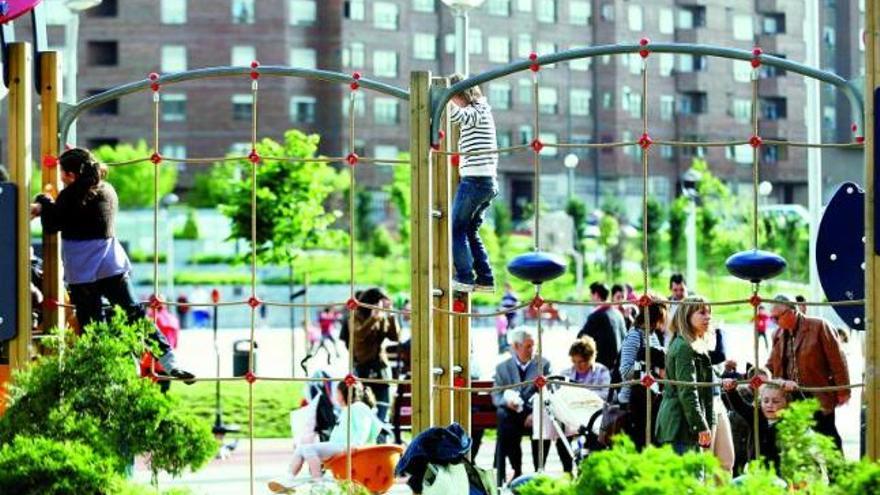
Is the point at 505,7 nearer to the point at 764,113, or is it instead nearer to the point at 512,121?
the point at 512,121

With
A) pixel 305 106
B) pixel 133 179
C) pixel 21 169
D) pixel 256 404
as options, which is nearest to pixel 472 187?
Answer: pixel 21 169

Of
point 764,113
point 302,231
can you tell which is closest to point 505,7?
point 764,113

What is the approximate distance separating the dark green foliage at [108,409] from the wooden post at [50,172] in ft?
9.05

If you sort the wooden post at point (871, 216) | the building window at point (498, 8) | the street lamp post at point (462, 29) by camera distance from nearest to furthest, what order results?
the wooden post at point (871, 216), the street lamp post at point (462, 29), the building window at point (498, 8)

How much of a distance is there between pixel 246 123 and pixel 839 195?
222 feet

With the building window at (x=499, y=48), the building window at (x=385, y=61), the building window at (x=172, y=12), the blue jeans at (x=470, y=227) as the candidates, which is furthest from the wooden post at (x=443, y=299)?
the building window at (x=172, y=12)

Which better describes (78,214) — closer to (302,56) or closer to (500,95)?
(500,95)

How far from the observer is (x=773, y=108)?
251ft

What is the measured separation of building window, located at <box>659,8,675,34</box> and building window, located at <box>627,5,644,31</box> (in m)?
0.80

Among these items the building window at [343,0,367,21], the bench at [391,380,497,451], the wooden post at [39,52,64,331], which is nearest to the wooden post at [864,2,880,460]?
the wooden post at [39,52,64,331]

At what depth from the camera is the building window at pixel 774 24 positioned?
74931 millimetres

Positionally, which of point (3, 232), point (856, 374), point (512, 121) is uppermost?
point (512, 121)

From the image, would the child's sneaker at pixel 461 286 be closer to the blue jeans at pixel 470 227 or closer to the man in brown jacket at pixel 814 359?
the blue jeans at pixel 470 227

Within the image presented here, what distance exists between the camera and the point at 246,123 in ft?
255
